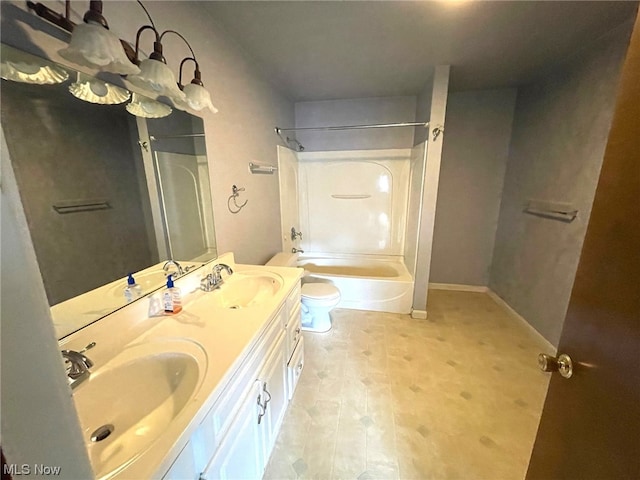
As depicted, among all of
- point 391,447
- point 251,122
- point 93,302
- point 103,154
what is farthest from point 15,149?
point 391,447

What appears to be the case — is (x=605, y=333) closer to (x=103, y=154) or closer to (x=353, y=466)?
(x=353, y=466)

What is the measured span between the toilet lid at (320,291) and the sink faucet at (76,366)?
5.72ft

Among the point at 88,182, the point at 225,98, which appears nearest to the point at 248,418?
the point at 88,182

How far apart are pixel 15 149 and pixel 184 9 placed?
116 cm

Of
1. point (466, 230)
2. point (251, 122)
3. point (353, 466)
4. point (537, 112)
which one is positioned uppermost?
point (537, 112)

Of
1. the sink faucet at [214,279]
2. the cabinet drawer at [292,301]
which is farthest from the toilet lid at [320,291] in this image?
the sink faucet at [214,279]

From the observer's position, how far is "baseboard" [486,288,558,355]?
2.20m

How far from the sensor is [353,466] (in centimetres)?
135

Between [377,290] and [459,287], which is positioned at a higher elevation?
[377,290]

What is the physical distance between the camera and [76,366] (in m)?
0.79

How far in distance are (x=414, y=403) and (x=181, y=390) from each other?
1.50m

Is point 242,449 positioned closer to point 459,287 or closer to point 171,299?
point 171,299

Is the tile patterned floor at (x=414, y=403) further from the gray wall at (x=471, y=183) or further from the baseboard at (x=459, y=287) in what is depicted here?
the gray wall at (x=471, y=183)

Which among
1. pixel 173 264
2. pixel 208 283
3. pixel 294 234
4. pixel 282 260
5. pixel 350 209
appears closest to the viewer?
pixel 173 264
